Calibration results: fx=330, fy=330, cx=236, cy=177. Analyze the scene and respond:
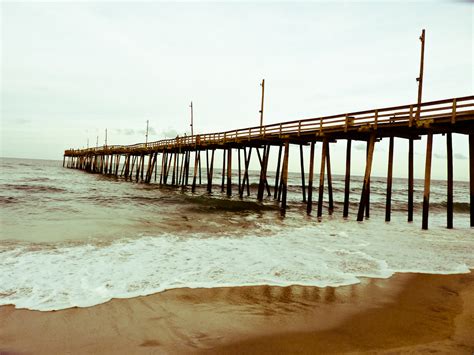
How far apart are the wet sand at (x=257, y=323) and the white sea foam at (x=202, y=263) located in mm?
474

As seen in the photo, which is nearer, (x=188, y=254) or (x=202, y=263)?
(x=202, y=263)

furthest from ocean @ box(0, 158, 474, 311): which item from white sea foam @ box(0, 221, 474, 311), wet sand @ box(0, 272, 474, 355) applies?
wet sand @ box(0, 272, 474, 355)

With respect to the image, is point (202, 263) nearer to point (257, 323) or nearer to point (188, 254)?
point (188, 254)

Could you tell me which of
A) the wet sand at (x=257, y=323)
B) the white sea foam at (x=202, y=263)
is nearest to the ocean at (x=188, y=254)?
the white sea foam at (x=202, y=263)

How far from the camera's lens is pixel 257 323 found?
162 inches

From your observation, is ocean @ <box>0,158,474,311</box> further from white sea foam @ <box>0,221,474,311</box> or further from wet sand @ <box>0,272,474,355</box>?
wet sand @ <box>0,272,474,355</box>

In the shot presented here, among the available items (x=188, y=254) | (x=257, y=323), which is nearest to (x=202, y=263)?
(x=188, y=254)

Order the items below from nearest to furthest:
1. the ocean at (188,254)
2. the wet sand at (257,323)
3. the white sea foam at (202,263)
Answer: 1. the wet sand at (257,323)
2. the white sea foam at (202,263)
3. the ocean at (188,254)

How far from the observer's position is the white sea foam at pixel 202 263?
17.1ft

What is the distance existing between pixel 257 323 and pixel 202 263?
2.79 m

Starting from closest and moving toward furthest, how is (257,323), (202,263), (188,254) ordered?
1. (257,323)
2. (202,263)
3. (188,254)

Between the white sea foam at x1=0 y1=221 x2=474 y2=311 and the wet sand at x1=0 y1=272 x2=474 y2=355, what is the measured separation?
47cm

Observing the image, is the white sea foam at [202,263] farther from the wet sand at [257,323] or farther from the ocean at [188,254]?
the wet sand at [257,323]

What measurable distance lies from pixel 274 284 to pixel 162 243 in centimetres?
395
